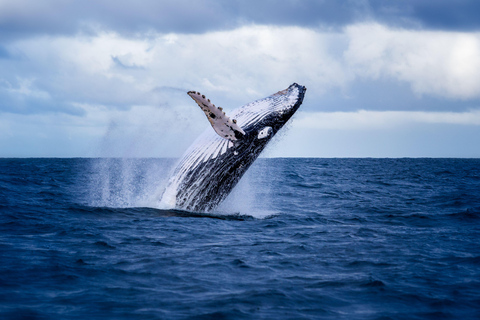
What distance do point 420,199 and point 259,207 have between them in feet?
22.4

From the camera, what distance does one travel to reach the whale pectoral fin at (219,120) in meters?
9.08

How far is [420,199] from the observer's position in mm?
17641

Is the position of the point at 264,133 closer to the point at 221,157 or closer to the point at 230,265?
the point at 221,157

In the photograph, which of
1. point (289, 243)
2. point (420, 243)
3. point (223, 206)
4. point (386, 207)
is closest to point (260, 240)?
point (289, 243)

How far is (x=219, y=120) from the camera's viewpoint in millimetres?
9539

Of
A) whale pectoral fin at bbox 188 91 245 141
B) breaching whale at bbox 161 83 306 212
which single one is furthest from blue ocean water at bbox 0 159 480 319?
whale pectoral fin at bbox 188 91 245 141

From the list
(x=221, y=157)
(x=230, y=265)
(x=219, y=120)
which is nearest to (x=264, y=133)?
(x=221, y=157)

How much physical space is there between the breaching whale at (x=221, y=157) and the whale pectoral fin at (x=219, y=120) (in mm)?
245

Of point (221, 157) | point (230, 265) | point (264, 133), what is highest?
point (264, 133)

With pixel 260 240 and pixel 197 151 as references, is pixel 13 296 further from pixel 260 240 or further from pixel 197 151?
pixel 197 151

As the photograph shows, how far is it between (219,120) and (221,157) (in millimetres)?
1447

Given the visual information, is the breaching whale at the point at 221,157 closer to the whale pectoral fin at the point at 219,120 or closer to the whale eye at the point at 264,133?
the whale eye at the point at 264,133

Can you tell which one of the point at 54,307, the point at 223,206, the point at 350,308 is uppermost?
the point at 223,206

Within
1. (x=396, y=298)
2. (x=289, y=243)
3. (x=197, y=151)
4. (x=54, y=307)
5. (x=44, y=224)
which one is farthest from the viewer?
(x=197, y=151)
